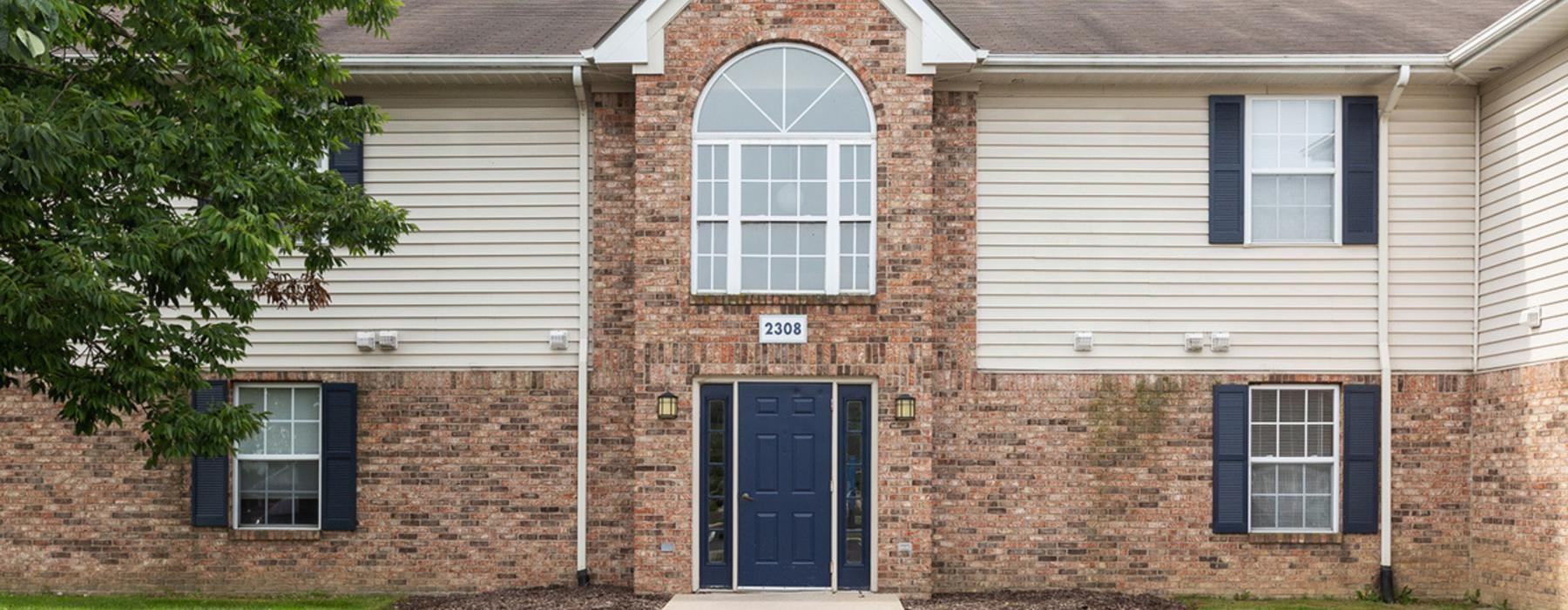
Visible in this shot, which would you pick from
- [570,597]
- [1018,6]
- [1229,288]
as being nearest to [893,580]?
[570,597]

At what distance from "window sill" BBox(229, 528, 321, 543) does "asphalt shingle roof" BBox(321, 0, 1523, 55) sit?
4641 millimetres

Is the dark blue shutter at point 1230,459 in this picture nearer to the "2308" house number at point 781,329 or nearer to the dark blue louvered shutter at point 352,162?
the "2308" house number at point 781,329

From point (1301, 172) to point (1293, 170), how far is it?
77 millimetres

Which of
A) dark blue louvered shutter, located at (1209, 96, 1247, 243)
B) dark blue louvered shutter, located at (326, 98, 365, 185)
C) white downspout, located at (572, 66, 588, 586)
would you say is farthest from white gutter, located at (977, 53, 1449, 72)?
dark blue louvered shutter, located at (326, 98, 365, 185)

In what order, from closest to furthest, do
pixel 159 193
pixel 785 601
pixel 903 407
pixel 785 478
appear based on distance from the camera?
pixel 159 193, pixel 785 601, pixel 903 407, pixel 785 478

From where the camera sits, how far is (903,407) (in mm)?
15094

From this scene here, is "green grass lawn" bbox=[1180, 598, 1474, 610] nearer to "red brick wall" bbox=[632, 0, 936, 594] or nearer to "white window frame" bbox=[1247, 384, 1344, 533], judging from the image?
"white window frame" bbox=[1247, 384, 1344, 533]

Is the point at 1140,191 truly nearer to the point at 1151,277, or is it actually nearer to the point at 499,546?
the point at 1151,277

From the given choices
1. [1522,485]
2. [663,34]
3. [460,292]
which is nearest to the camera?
[1522,485]

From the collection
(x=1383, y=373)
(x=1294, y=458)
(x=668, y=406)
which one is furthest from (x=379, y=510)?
(x=1383, y=373)

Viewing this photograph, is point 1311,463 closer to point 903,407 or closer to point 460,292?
point 903,407

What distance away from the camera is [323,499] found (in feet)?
51.5

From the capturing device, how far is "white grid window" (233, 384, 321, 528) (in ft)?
52.1

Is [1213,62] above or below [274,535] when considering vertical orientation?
above
